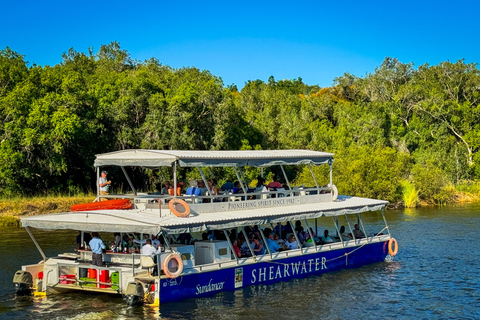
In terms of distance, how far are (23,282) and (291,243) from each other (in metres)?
9.10

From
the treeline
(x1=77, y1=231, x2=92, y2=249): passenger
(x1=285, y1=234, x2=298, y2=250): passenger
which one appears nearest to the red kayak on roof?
(x1=77, y1=231, x2=92, y2=249): passenger

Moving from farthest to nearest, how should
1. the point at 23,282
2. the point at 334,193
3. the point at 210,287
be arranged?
1. the point at 334,193
2. the point at 23,282
3. the point at 210,287

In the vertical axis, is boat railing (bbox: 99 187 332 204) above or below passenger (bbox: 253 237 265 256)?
above

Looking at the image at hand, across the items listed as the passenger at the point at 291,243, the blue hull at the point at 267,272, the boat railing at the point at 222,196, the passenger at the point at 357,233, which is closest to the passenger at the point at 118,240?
the boat railing at the point at 222,196

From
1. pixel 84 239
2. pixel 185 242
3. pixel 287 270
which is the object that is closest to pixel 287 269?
pixel 287 270

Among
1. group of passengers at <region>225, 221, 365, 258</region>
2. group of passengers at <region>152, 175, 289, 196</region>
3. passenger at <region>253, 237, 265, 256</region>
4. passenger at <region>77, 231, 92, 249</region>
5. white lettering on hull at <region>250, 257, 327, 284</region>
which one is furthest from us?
passenger at <region>253, 237, 265, 256</region>

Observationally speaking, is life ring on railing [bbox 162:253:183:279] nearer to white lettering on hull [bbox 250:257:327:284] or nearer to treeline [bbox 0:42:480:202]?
white lettering on hull [bbox 250:257:327:284]

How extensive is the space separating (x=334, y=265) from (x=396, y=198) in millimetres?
26253

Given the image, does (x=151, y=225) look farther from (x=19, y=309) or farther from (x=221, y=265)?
(x=19, y=309)

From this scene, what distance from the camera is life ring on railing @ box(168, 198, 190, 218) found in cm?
1794

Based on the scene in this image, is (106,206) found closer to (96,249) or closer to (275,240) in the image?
(96,249)

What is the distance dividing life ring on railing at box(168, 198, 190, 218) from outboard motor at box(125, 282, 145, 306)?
234 cm

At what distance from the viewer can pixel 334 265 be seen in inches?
898

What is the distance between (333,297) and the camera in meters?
19.5
